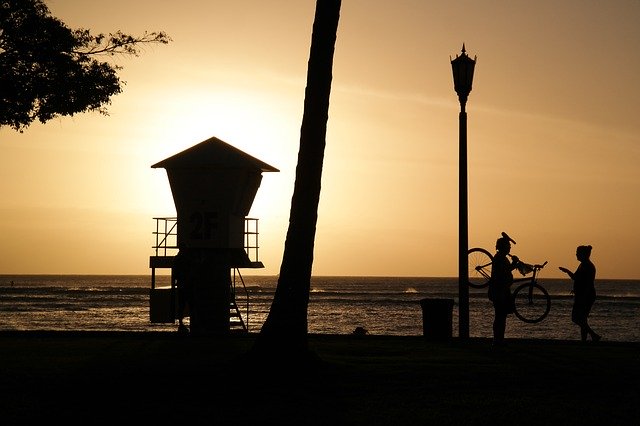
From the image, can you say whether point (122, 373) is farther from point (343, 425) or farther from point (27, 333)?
point (27, 333)

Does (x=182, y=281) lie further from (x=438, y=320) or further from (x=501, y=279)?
(x=501, y=279)

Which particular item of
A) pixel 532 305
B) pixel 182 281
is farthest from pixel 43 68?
pixel 532 305

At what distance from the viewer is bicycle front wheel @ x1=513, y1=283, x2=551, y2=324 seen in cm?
2189

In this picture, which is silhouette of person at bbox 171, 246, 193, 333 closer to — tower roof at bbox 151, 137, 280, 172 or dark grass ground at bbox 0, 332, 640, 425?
tower roof at bbox 151, 137, 280, 172

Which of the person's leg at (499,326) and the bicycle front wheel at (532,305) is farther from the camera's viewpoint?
the bicycle front wheel at (532,305)

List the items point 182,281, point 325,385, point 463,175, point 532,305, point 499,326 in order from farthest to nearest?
point 532,305, point 182,281, point 463,175, point 499,326, point 325,385

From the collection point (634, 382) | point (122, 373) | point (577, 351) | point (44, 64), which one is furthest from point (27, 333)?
point (634, 382)

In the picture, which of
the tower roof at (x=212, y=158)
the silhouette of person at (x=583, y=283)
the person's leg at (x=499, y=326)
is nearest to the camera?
the person's leg at (x=499, y=326)

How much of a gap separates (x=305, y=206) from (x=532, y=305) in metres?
62.0

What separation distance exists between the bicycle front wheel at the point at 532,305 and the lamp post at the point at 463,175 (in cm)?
145

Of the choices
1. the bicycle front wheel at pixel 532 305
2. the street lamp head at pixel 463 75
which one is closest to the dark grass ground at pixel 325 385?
the bicycle front wheel at pixel 532 305

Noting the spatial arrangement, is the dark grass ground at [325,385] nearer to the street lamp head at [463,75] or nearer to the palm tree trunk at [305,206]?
the palm tree trunk at [305,206]

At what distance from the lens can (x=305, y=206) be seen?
14.4 metres

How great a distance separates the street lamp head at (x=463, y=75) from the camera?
1862cm
